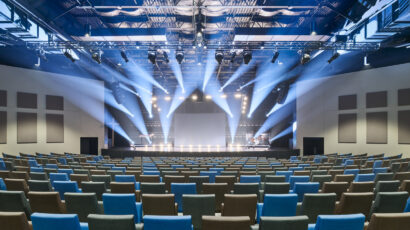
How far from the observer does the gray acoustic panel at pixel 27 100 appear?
15695 mm

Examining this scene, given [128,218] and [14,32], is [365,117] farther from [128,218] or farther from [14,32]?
[14,32]

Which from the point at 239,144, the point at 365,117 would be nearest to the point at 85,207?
the point at 365,117

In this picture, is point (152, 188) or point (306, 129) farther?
point (306, 129)

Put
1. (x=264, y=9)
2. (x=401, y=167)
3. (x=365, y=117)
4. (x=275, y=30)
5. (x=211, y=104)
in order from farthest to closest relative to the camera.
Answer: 1. (x=211, y=104)
2. (x=365, y=117)
3. (x=275, y=30)
4. (x=264, y=9)
5. (x=401, y=167)

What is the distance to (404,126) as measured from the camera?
47.0 feet

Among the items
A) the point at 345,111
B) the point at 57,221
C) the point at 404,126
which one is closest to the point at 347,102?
the point at 345,111

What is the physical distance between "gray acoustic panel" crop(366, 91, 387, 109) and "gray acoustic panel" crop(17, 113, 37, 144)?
21.4 meters

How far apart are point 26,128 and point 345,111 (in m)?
20.8

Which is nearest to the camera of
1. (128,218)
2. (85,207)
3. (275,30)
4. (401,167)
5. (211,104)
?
(128,218)

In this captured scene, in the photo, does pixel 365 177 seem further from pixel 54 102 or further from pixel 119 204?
pixel 54 102

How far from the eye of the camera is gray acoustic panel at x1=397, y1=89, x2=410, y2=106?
14.2 m

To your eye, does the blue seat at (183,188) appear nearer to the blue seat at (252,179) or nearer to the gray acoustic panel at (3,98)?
the blue seat at (252,179)

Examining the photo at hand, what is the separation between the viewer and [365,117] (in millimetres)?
16078

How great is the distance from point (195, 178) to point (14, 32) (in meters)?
10.0
